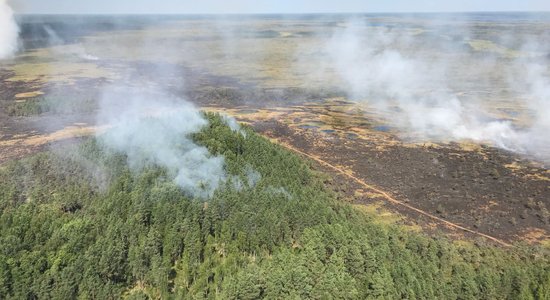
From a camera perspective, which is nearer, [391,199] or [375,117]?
[391,199]

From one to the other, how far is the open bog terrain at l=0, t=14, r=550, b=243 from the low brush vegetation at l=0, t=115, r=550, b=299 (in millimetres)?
11743

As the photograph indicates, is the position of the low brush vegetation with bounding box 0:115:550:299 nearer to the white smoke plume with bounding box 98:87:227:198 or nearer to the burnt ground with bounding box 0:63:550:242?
the white smoke plume with bounding box 98:87:227:198

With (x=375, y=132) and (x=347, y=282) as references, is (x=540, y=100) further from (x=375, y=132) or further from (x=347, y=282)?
(x=347, y=282)

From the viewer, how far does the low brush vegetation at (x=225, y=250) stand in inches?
1350

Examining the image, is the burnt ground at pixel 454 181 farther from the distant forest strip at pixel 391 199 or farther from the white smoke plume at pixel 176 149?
the white smoke plume at pixel 176 149

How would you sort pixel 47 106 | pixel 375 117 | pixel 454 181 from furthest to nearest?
pixel 47 106 < pixel 375 117 < pixel 454 181

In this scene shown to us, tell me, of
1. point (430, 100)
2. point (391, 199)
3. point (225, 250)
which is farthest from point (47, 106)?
point (430, 100)

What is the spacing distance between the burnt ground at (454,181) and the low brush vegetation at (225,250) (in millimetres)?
7260

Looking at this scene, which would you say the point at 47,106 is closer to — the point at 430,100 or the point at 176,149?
the point at 176,149

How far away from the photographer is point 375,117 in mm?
103812

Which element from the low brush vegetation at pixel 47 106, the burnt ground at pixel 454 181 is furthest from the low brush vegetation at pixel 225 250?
the low brush vegetation at pixel 47 106

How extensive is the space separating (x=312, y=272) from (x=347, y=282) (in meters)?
2.80

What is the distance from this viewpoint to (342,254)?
120ft

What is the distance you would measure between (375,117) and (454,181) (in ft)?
139
